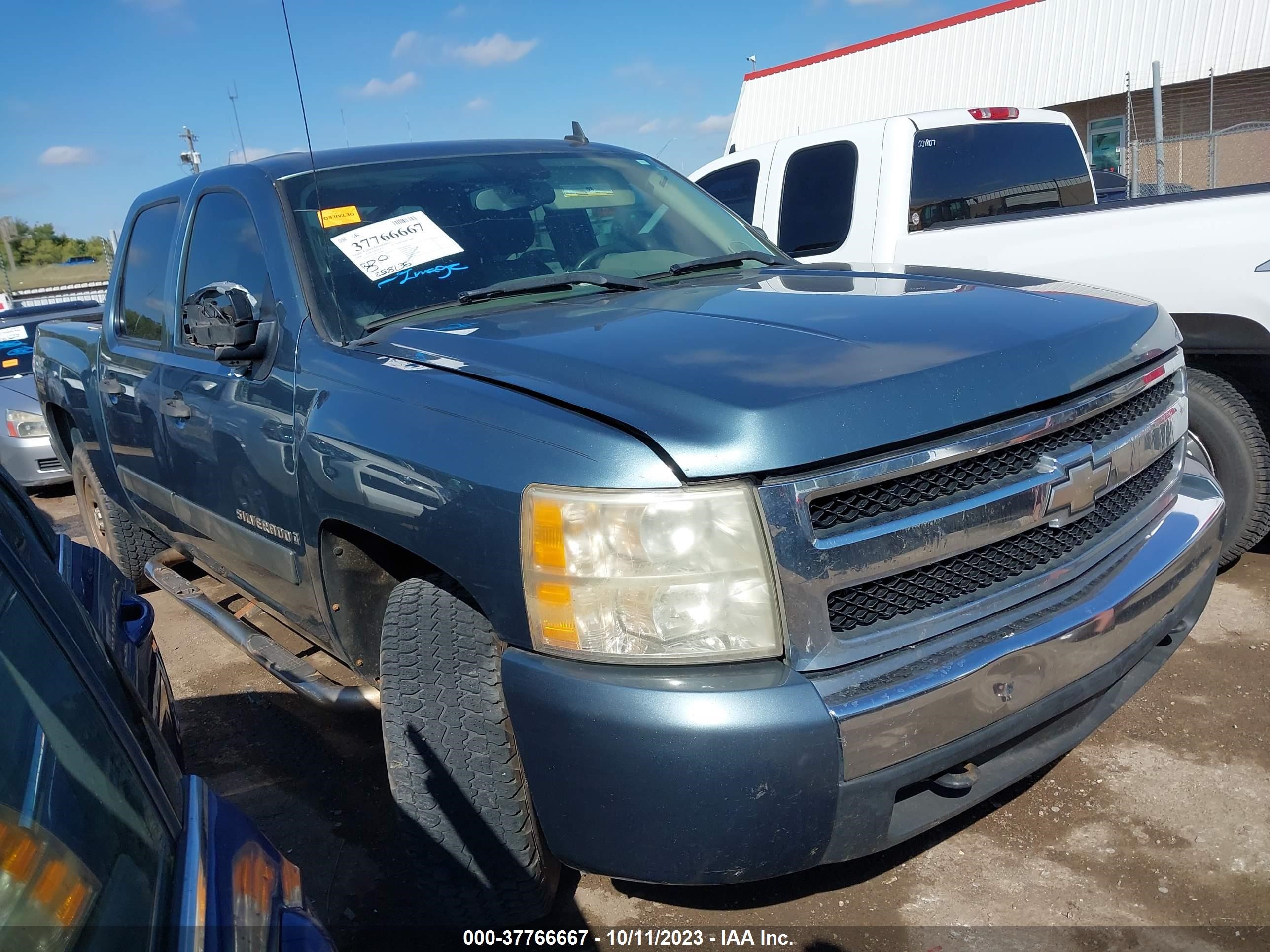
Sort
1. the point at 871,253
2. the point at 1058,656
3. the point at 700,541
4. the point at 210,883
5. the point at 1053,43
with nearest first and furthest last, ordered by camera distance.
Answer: the point at 210,883 < the point at 700,541 < the point at 1058,656 < the point at 871,253 < the point at 1053,43

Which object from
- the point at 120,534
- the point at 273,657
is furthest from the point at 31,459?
the point at 273,657

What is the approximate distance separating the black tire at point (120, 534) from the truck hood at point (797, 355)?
274 cm

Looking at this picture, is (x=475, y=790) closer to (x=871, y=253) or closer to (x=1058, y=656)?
(x=1058, y=656)

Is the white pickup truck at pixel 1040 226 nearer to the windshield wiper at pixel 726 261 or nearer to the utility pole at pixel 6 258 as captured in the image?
the windshield wiper at pixel 726 261

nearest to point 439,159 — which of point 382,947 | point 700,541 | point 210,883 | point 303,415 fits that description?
point 303,415

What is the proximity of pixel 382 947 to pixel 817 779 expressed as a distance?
132 centimetres

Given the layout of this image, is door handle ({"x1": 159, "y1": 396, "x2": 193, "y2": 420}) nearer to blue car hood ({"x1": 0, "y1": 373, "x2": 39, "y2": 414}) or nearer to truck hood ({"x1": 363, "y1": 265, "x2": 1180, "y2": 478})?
truck hood ({"x1": 363, "y1": 265, "x2": 1180, "y2": 478})

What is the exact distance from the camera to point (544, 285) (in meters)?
2.88

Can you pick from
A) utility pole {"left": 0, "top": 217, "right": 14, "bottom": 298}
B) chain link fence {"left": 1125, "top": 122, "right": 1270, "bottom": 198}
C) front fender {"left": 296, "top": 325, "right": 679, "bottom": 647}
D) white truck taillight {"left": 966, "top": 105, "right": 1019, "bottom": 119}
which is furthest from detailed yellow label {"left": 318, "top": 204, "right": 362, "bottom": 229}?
utility pole {"left": 0, "top": 217, "right": 14, "bottom": 298}

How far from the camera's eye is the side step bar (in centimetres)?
273

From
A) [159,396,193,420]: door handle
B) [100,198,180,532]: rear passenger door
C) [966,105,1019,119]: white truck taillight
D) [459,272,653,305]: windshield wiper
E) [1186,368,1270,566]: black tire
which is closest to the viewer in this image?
[459,272,653,305]: windshield wiper

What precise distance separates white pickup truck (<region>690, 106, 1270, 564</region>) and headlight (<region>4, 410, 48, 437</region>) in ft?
18.7

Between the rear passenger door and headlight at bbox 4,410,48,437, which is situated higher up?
the rear passenger door

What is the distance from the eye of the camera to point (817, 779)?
Result: 1.81 meters
